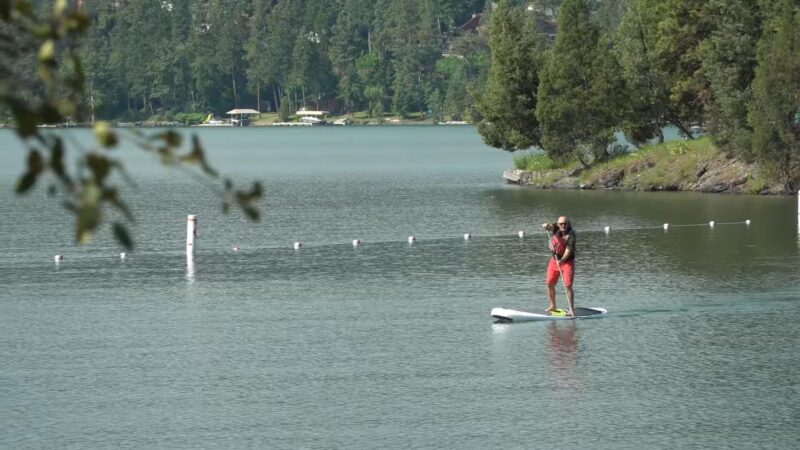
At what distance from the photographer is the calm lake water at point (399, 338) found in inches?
806

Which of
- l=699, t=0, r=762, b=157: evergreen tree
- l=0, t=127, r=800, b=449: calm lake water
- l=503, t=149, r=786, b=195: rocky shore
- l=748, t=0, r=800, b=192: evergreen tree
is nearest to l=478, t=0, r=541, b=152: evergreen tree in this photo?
l=503, t=149, r=786, b=195: rocky shore

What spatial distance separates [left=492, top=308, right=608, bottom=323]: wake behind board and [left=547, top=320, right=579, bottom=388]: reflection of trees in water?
27cm

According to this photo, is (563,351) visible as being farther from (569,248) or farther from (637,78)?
(637,78)

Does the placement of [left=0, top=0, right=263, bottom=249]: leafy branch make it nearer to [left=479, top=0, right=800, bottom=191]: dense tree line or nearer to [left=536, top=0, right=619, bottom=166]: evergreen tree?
[left=479, top=0, right=800, bottom=191]: dense tree line

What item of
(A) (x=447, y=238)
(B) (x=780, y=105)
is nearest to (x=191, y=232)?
(A) (x=447, y=238)

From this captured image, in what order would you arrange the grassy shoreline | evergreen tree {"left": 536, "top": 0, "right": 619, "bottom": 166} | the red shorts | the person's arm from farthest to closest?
evergreen tree {"left": 536, "top": 0, "right": 619, "bottom": 166}
the grassy shoreline
the red shorts
the person's arm

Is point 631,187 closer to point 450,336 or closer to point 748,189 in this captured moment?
point 748,189

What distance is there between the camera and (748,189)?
66875 millimetres

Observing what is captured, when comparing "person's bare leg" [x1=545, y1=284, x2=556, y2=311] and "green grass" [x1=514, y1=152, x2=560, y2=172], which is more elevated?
"green grass" [x1=514, y1=152, x2=560, y2=172]

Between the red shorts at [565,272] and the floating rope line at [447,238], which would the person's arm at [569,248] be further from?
the floating rope line at [447,238]

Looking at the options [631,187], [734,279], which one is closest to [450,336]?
[734,279]

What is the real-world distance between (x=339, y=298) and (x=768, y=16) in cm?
4240

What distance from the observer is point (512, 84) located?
7725 cm

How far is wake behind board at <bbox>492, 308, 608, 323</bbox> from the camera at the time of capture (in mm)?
29422
